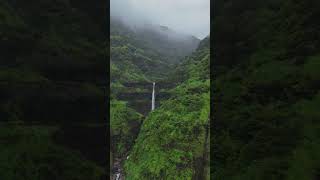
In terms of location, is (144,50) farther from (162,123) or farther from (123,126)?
(162,123)

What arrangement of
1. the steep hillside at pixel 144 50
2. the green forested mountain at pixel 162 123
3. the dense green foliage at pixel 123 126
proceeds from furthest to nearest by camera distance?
the steep hillside at pixel 144 50 < the dense green foliage at pixel 123 126 < the green forested mountain at pixel 162 123
